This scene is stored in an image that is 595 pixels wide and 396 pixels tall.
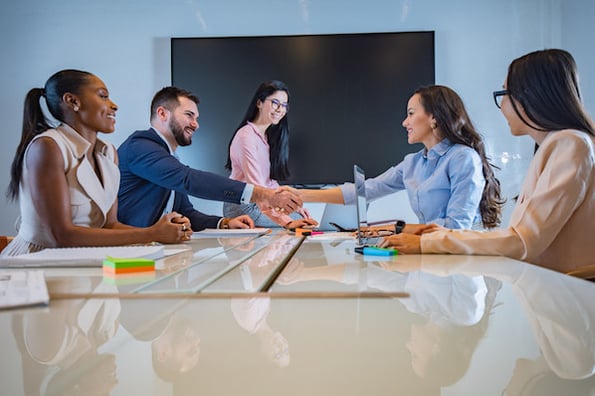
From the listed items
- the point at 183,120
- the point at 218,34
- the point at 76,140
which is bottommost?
the point at 76,140

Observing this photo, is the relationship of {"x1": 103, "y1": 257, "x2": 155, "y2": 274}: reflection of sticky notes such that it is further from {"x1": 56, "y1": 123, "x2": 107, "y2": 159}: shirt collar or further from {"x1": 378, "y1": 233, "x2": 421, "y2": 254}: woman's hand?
{"x1": 56, "y1": 123, "x2": 107, "y2": 159}: shirt collar

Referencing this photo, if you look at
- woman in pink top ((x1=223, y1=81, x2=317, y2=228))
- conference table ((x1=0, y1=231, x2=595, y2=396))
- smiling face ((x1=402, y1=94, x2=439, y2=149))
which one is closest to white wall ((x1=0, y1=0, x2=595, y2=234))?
woman in pink top ((x1=223, y1=81, x2=317, y2=228))

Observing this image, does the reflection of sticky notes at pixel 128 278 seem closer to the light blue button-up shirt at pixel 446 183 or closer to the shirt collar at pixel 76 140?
the shirt collar at pixel 76 140

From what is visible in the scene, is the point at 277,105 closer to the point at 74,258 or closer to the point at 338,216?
the point at 338,216

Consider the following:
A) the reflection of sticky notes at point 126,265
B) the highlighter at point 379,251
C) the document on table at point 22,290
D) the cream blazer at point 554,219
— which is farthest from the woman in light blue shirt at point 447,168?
the document on table at point 22,290

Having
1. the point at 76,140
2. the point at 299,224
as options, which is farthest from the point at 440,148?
the point at 76,140

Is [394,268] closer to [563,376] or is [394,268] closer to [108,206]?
[563,376]

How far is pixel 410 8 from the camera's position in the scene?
396 centimetres

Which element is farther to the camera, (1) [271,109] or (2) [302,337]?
(1) [271,109]

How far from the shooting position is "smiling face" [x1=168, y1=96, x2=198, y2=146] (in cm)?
307

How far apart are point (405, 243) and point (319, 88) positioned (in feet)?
9.20

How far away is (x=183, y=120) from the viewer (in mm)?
3084

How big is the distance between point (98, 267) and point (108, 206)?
3.25 ft

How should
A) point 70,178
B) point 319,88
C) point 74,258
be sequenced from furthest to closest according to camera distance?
point 319,88, point 70,178, point 74,258
